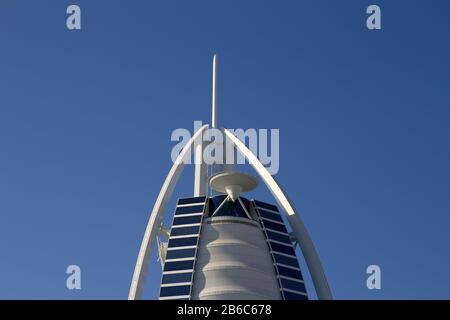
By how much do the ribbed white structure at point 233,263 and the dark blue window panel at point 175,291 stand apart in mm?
961

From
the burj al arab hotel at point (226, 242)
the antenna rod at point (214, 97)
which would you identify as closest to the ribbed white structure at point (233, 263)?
the burj al arab hotel at point (226, 242)

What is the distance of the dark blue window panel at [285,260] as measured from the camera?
100562mm

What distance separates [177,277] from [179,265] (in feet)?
6.79

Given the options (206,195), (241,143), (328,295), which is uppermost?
(241,143)

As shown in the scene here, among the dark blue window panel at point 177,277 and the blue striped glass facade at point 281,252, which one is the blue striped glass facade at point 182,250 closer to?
the dark blue window panel at point 177,277

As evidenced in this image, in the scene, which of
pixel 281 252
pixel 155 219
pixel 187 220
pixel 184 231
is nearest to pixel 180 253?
pixel 184 231

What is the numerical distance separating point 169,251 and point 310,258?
20.6 metres

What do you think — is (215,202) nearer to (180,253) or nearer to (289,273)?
(180,253)

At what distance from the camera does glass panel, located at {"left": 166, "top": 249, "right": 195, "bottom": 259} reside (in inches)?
3871
